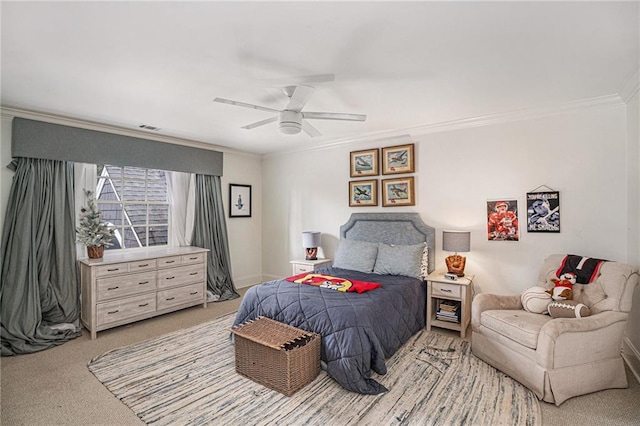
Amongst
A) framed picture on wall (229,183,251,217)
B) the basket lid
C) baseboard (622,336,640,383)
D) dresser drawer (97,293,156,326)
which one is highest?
framed picture on wall (229,183,251,217)

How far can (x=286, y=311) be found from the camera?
2865 millimetres

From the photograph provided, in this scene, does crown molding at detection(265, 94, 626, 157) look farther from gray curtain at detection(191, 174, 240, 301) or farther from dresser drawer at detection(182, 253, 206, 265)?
dresser drawer at detection(182, 253, 206, 265)

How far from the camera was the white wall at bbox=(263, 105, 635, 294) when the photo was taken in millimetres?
3053

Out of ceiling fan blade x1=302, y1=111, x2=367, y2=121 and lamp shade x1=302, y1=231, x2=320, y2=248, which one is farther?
lamp shade x1=302, y1=231, x2=320, y2=248

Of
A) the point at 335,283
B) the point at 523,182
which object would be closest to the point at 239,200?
the point at 335,283

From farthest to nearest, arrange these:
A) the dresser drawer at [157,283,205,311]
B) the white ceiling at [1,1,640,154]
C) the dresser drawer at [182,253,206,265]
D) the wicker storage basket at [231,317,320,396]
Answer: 1. the dresser drawer at [182,253,206,265]
2. the dresser drawer at [157,283,205,311]
3. the wicker storage basket at [231,317,320,396]
4. the white ceiling at [1,1,640,154]

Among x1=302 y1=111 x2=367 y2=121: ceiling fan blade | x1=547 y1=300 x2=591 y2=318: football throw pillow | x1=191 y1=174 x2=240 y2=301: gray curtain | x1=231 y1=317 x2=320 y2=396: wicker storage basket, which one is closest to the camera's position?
x1=231 y1=317 x2=320 y2=396: wicker storage basket

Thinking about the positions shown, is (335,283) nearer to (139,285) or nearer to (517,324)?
(517,324)

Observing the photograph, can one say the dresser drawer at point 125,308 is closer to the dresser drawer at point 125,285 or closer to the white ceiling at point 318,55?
the dresser drawer at point 125,285

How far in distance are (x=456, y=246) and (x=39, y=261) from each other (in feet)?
15.0

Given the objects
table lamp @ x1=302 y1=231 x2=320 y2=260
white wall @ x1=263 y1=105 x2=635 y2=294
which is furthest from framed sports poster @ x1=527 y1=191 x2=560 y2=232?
table lamp @ x1=302 y1=231 x2=320 y2=260

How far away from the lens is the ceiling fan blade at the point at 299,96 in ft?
7.98

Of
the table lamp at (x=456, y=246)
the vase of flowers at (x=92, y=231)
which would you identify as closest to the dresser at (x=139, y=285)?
the vase of flowers at (x=92, y=231)

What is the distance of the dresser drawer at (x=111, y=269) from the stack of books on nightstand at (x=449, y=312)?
364 cm
